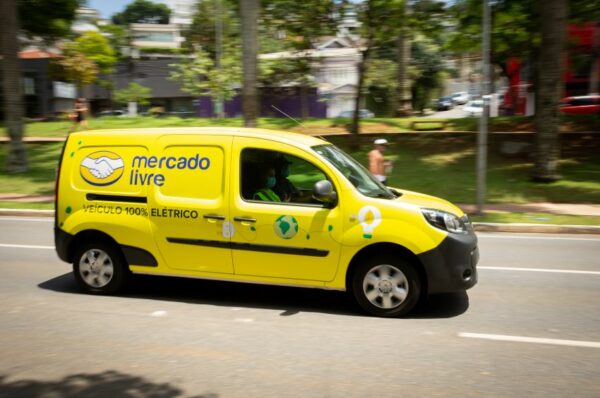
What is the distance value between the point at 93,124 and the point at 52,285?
2217 centimetres

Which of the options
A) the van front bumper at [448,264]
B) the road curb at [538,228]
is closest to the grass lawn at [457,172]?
the road curb at [538,228]

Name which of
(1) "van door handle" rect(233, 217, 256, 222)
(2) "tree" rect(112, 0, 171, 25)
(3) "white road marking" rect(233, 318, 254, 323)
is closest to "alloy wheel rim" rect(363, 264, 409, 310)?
(3) "white road marking" rect(233, 318, 254, 323)

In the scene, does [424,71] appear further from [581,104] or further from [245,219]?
[245,219]

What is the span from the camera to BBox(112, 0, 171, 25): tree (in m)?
112

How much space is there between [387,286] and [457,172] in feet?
44.0

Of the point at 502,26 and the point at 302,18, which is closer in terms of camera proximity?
the point at 302,18

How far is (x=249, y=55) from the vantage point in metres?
14.6

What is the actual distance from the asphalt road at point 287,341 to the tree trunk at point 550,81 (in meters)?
9.26

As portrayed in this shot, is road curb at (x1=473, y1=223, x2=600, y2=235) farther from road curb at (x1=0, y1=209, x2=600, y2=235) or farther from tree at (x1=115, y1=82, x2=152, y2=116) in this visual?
tree at (x1=115, y1=82, x2=152, y2=116)

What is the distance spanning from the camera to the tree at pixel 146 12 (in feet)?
366

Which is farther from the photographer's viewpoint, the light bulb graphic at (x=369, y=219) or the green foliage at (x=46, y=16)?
the green foliage at (x=46, y=16)

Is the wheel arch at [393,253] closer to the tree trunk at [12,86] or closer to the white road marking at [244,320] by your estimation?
the white road marking at [244,320]

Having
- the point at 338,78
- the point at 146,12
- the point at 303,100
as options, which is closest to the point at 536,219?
the point at 303,100

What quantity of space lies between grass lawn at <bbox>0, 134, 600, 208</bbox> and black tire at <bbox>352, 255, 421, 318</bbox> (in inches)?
383
